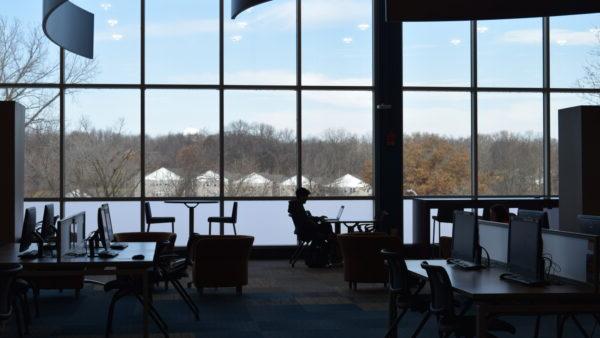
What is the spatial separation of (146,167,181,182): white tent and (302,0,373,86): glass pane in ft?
8.96

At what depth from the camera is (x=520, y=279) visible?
5375mm

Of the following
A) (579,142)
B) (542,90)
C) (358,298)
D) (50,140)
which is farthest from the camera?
(542,90)

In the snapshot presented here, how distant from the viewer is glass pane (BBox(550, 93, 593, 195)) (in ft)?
45.9

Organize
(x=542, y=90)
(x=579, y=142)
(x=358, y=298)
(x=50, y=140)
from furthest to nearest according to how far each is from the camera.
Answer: (x=542, y=90) < (x=50, y=140) < (x=579, y=142) < (x=358, y=298)

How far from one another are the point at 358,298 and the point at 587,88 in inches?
290

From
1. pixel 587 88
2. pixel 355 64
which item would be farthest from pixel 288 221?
pixel 587 88

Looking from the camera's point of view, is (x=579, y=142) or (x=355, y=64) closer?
(x=579, y=142)

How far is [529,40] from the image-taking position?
14023mm

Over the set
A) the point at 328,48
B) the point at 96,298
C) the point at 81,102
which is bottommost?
the point at 96,298

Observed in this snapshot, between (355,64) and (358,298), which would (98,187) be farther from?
(358,298)

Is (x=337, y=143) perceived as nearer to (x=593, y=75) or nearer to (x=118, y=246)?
(x=593, y=75)

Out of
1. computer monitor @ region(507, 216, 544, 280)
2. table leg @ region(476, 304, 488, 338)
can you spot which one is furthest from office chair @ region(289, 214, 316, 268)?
table leg @ region(476, 304, 488, 338)

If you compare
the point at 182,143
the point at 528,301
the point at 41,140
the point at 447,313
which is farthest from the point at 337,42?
the point at 528,301

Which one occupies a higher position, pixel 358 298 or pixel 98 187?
pixel 98 187
